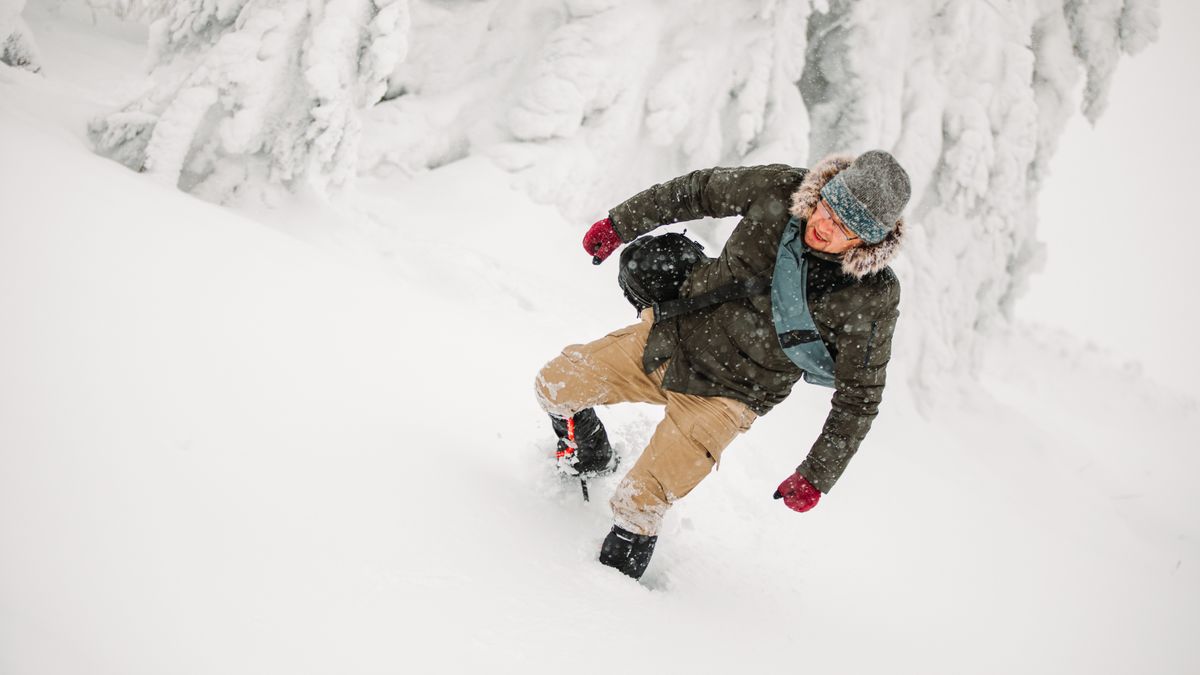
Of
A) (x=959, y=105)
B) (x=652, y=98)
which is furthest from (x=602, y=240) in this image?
(x=959, y=105)

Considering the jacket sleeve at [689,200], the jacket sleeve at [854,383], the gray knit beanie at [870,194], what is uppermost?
the gray knit beanie at [870,194]

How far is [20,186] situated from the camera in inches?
112

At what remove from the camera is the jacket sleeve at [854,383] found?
7.27ft

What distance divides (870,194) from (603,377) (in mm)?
1188

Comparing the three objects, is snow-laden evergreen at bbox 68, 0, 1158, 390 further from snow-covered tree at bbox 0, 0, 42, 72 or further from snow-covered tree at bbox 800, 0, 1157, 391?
snow-covered tree at bbox 0, 0, 42, 72

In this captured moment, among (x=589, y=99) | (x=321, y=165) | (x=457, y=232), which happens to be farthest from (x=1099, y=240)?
(x=321, y=165)

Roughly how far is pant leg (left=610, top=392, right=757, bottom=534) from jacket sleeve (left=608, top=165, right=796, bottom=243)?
708mm

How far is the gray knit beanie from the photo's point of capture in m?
2.01

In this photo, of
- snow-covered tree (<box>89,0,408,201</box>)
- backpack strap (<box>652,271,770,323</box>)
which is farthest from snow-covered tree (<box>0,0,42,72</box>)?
backpack strap (<box>652,271,770,323</box>)

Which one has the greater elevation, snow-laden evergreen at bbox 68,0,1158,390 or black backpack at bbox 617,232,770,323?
snow-laden evergreen at bbox 68,0,1158,390

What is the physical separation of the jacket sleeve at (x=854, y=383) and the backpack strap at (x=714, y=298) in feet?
1.05

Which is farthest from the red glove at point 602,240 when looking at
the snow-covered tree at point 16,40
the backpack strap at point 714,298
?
the snow-covered tree at point 16,40

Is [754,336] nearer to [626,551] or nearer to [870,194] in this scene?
[870,194]

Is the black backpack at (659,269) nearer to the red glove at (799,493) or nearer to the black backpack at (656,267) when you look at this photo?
the black backpack at (656,267)
